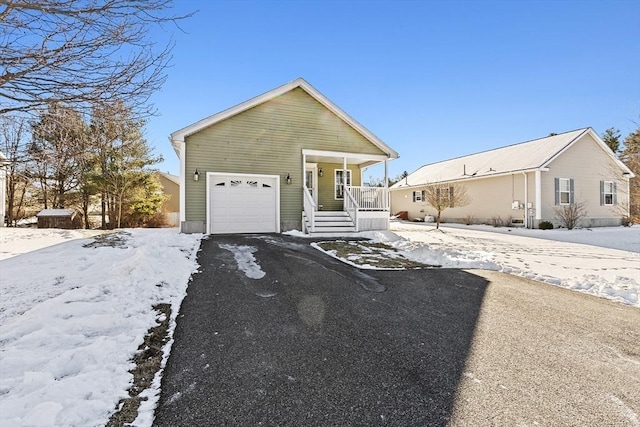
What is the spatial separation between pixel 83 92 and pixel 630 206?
2298 cm

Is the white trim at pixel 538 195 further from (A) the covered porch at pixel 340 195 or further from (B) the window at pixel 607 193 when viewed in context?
(A) the covered porch at pixel 340 195

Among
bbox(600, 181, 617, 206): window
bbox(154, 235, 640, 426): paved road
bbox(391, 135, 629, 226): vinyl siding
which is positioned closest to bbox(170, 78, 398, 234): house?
bbox(154, 235, 640, 426): paved road

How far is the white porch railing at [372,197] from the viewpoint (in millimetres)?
12625

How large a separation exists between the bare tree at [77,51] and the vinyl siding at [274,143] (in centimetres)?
734

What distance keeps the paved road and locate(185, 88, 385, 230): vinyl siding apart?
6968mm

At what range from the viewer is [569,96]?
15523 mm

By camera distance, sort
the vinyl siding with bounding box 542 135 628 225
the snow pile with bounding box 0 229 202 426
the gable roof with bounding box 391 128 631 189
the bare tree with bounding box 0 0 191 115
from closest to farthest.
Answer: the snow pile with bounding box 0 229 202 426 → the bare tree with bounding box 0 0 191 115 → the vinyl siding with bounding box 542 135 628 225 → the gable roof with bounding box 391 128 631 189

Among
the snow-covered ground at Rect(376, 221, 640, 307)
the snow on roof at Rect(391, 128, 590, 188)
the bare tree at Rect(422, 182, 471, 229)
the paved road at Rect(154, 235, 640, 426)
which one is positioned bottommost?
the paved road at Rect(154, 235, 640, 426)

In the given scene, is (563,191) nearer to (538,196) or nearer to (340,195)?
(538,196)

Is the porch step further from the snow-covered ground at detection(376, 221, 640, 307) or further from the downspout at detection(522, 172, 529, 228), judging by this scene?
the downspout at detection(522, 172, 529, 228)

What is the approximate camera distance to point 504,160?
18656mm

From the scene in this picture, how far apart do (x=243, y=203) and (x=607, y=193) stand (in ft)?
68.6

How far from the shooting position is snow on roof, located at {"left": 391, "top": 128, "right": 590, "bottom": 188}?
1658 centimetres

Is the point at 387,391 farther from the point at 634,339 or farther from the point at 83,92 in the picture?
the point at 83,92
